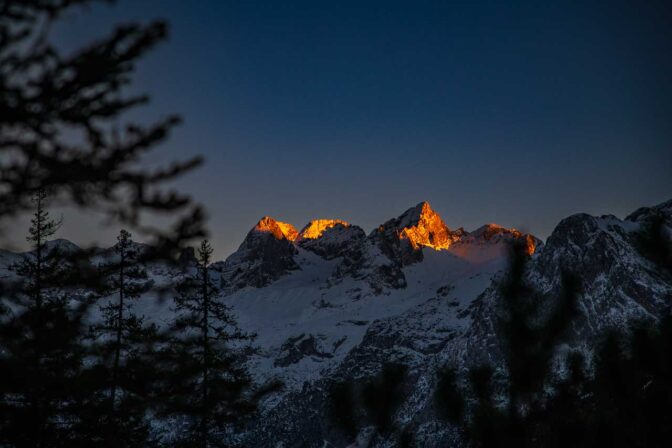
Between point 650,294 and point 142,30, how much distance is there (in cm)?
21151

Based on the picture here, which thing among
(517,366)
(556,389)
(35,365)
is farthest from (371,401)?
(35,365)

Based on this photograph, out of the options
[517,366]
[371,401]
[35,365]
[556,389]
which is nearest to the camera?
[35,365]

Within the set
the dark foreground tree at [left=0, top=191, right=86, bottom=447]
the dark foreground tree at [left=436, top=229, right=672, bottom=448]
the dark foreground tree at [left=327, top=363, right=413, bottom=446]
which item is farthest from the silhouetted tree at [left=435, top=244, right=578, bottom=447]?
the dark foreground tree at [left=0, top=191, right=86, bottom=447]

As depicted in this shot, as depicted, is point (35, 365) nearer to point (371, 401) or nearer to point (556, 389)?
point (371, 401)

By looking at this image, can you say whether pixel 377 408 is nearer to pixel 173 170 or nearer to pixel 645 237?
pixel 645 237

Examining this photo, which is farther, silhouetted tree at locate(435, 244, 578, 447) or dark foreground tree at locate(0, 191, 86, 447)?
silhouetted tree at locate(435, 244, 578, 447)

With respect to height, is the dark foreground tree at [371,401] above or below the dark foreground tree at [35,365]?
below

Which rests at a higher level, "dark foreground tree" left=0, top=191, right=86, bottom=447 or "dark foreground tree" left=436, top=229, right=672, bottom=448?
"dark foreground tree" left=0, top=191, right=86, bottom=447

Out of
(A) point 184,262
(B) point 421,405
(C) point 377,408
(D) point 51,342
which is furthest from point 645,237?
(B) point 421,405

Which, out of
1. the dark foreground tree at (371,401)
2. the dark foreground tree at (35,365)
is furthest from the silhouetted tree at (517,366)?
the dark foreground tree at (35,365)

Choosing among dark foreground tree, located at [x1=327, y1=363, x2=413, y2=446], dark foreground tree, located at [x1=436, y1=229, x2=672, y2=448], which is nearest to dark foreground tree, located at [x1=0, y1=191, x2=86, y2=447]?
dark foreground tree, located at [x1=327, y1=363, x2=413, y2=446]

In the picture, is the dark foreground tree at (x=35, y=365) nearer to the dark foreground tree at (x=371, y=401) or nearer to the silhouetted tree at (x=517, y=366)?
the dark foreground tree at (x=371, y=401)

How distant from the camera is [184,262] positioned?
6.28 m

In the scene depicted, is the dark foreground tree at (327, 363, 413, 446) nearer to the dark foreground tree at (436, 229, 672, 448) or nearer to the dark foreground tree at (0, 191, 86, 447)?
the dark foreground tree at (436, 229, 672, 448)
